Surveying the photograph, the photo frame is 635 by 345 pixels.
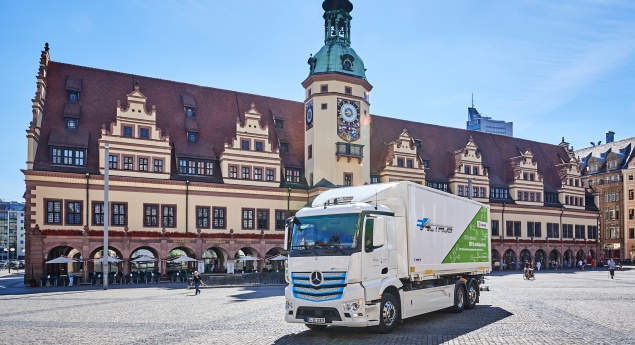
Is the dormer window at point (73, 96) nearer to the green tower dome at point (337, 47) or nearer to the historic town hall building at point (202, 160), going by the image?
the historic town hall building at point (202, 160)

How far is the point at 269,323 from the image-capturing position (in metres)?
19.8

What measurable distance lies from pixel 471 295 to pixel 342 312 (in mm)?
9128

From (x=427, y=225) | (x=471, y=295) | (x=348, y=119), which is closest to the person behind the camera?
(x=427, y=225)

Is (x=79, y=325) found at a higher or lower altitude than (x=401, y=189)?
lower

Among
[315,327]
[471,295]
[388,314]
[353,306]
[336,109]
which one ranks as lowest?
[315,327]

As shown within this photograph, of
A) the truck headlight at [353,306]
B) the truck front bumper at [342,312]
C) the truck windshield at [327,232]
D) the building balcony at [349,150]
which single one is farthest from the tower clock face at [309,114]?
the truck headlight at [353,306]

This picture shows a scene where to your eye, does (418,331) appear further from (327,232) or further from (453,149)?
(453,149)

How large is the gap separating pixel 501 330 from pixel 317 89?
1545 inches

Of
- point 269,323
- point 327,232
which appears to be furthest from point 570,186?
point 327,232

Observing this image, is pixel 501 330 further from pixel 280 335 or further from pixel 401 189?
pixel 280 335

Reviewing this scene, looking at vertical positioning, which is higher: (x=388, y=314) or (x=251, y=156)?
(x=251, y=156)

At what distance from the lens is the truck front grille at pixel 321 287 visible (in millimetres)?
16219

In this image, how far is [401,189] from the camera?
1852cm

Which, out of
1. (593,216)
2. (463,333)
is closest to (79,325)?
(463,333)
